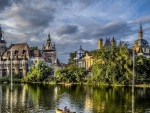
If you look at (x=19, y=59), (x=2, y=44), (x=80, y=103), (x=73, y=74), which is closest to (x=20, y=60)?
(x=19, y=59)

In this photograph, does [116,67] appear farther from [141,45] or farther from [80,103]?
[141,45]

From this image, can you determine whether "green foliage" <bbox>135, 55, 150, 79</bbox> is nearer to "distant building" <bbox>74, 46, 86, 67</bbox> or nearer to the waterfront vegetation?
the waterfront vegetation

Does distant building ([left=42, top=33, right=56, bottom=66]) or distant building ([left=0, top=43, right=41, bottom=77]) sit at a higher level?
distant building ([left=42, top=33, right=56, bottom=66])

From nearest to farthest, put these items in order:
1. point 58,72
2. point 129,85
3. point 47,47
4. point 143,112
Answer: point 143,112 < point 129,85 < point 58,72 < point 47,47

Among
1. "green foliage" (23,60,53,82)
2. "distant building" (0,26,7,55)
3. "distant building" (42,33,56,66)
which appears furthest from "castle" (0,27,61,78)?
"green foliage" (23,60,53,82)

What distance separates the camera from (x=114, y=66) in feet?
234

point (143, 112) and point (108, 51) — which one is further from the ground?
point (108, 51)

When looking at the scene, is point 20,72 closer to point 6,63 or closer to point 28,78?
point 6,63

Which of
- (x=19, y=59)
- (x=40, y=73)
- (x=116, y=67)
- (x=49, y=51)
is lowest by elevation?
(x=40, y=73)

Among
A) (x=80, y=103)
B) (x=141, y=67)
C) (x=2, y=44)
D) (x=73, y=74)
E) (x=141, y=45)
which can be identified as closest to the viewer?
(x=80, y=103)

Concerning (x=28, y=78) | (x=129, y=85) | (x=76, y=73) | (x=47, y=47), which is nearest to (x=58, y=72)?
(x=76, y=73)

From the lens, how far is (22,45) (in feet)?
403

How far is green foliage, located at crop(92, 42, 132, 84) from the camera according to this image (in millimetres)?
70312

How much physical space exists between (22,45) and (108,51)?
200 feet
